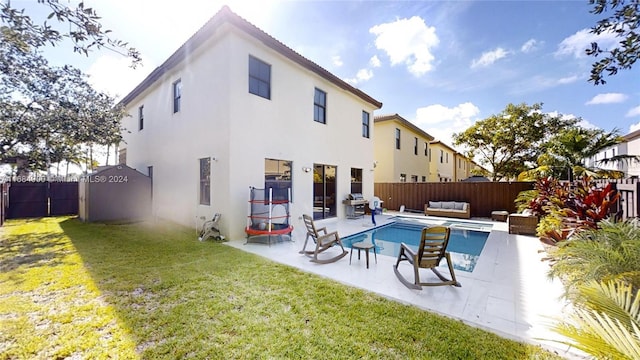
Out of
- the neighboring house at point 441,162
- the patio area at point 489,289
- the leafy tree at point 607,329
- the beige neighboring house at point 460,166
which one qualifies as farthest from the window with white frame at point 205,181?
the beige neighboring house at point 460,166

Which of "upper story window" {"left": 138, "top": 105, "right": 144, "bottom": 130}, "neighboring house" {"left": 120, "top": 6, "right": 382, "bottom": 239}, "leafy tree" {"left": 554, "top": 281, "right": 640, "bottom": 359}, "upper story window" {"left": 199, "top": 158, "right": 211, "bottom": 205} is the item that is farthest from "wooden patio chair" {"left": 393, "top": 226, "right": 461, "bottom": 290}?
"upper story window" {"left": 138, "top": 105, "right": 144, "bottom": 130}

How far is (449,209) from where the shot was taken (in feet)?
45.1

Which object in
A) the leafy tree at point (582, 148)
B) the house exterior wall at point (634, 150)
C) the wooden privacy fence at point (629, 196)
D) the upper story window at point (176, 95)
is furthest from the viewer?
the house exterior wall at point (634, 150)

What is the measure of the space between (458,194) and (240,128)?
12.3 meters

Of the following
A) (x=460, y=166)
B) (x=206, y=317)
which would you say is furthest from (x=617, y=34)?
(x=460, y=166)

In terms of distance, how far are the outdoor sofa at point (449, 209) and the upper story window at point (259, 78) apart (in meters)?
10.4

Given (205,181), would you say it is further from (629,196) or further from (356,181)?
(629,196)

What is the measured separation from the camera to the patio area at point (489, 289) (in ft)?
10.6

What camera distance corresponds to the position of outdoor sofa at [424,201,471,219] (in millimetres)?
13086

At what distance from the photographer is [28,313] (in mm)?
3432

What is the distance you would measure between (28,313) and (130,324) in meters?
1.62

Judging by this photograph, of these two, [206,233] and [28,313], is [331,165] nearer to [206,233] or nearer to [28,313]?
[206,233]

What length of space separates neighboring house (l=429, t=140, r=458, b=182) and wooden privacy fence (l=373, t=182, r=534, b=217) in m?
11.2

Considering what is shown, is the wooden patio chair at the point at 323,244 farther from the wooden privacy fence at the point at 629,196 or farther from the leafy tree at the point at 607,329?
the wooden privacy fence at the point at 629,196
